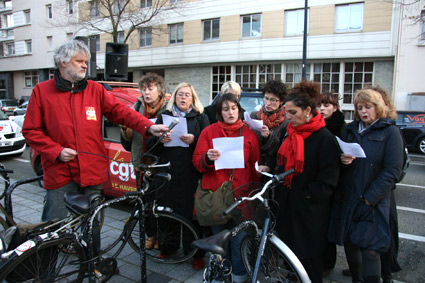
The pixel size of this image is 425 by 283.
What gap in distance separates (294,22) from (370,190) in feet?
64.0

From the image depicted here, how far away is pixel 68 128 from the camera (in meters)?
2.83

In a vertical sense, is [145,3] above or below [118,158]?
above

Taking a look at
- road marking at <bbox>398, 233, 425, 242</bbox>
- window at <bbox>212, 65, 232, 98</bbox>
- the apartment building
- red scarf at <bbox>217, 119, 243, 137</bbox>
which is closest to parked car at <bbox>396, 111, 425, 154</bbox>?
the apartment building

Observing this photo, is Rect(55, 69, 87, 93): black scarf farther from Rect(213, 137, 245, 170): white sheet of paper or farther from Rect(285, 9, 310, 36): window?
Rect(285, 9, 310, 36): window

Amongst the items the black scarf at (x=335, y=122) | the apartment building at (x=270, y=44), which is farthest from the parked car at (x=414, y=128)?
the black scarf at (x=335, y=122)

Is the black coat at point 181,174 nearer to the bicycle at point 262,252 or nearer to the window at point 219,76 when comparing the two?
the bicycle at point 262,252

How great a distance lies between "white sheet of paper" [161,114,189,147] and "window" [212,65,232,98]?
65.9ft

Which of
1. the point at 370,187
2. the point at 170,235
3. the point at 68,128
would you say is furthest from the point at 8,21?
the point at 370,187

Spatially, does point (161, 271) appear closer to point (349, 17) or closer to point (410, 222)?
point (410, 222)

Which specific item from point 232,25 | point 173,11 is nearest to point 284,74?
point 232,25

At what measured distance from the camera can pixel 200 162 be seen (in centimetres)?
307

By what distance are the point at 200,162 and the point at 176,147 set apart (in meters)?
0.45

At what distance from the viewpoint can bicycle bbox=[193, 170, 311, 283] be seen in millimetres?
2381

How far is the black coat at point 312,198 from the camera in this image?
2.61 metres
